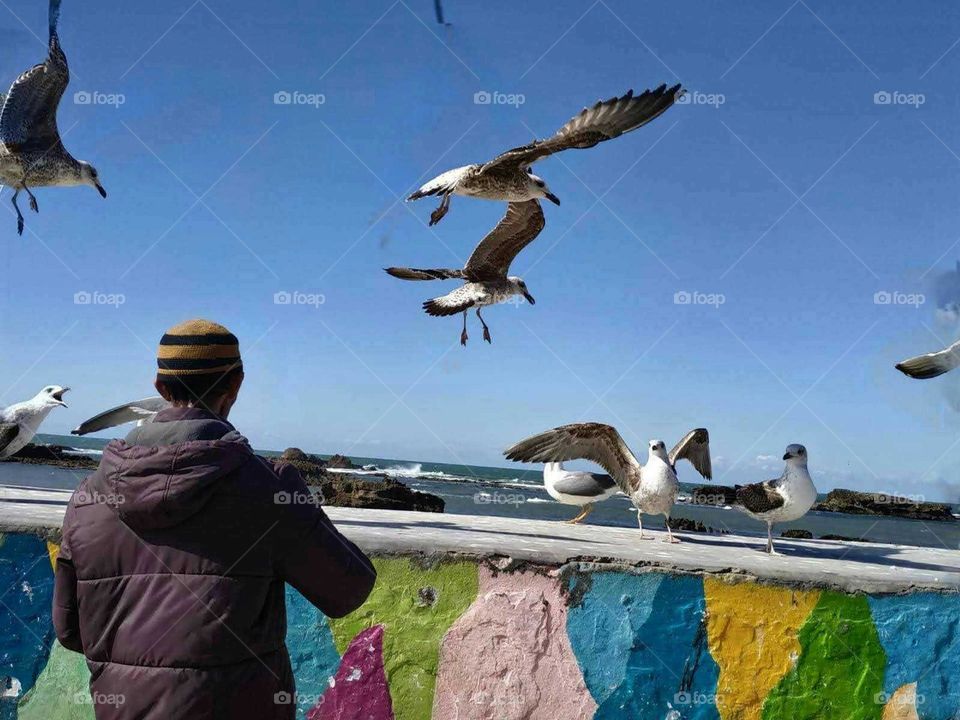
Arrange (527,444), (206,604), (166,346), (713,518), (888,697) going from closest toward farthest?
(206,604) < (166,346) < (888,697) < (527,444) < (713,518)

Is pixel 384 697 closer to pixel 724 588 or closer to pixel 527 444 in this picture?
pixel 724 588

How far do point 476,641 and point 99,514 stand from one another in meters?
1.86

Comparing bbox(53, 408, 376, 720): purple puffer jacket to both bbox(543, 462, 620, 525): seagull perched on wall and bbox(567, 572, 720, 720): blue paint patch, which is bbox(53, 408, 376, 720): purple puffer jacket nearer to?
bbox(567, 572, 720, 720): blue paint patch

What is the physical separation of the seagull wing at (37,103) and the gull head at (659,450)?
5766mm

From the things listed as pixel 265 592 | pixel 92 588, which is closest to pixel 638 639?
pixel 265 592

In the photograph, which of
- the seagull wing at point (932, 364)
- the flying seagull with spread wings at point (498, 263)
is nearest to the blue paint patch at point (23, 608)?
the flying seagull with spread wings at point (498, 263)

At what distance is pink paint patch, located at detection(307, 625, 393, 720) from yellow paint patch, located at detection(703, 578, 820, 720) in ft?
4.38

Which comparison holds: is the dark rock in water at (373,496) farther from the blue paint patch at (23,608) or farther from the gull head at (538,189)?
the blue paint patch at (23,608)

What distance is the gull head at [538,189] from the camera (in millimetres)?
5676

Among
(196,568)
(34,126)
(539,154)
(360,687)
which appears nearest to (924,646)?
(360,687)

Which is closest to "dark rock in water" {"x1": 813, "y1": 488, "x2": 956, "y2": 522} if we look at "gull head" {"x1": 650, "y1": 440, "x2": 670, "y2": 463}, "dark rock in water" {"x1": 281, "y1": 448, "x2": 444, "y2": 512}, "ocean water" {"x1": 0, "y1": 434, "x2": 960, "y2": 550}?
"ocean water" {"x1": 0, "y1": 434, "x2": 960, "y2": 550}

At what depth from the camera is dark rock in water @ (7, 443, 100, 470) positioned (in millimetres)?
28781

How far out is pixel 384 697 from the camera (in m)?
3.46

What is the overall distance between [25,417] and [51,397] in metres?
0.26
